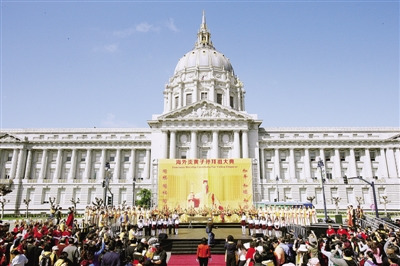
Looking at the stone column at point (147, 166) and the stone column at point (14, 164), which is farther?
the stone column at point (147, 166)

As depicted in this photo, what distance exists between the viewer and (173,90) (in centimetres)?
7419

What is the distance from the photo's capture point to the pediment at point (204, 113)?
54.0 metres

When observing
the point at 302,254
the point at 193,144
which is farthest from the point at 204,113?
the point at 302,254

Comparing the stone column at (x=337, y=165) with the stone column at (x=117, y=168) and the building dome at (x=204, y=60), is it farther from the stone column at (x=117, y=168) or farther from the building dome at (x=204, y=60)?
the stone column at (x=117, y=168)

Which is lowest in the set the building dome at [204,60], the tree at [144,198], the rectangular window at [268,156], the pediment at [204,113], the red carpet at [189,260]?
the red carpet at [189,260]

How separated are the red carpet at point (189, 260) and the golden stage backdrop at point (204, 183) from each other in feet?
71.3

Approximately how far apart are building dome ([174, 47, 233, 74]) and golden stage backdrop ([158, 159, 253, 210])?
132 feet

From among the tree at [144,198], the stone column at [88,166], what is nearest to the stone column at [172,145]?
the tree at [144,198]

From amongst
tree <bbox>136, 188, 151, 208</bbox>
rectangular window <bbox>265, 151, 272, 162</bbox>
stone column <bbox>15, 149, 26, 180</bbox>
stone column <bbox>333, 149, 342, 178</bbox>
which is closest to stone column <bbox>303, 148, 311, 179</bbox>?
stone column <bbox>333, 149, 342, 178</bbox>

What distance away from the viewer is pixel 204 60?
75500 mm

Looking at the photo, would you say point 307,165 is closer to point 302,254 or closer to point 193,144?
point 193,144

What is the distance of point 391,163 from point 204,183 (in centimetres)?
3960

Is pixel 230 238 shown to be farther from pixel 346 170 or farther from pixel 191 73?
pixel 191 73

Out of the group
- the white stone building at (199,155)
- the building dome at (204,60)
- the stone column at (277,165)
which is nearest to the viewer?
the white stone building at (199,155)
